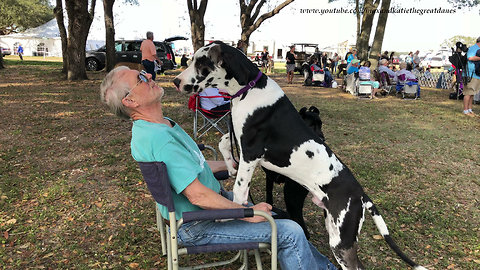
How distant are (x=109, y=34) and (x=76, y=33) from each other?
3355 millimetres

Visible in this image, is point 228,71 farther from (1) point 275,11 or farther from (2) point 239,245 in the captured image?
(1) point 275,11

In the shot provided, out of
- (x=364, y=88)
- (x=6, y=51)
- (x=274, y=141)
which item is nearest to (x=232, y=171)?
(x=274, y=141)

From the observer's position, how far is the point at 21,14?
51.9m

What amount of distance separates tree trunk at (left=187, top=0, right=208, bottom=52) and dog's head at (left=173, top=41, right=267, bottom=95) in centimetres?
1431

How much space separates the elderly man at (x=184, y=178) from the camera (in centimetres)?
184

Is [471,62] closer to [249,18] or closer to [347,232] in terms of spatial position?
[347,232]

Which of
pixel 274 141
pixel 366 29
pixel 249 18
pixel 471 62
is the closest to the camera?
pixel 274 141

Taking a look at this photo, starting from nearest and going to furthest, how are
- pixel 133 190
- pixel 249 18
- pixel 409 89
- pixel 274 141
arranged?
pixel 274 141 < pixel 133 190 < pixel 409 89 < pixel 249 18

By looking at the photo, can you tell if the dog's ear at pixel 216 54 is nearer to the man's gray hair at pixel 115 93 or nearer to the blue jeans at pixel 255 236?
the man's gray hair at pixel 115 93

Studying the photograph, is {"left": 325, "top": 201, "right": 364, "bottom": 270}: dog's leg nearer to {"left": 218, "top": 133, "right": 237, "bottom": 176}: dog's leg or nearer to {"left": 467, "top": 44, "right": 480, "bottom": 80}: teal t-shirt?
{"left": 218, "top": 133, "right": 237, "bottom": 176}: dog's leg

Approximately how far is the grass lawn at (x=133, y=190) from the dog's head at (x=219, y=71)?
1.63 meters

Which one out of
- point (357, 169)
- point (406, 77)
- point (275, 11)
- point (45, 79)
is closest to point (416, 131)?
point (357, 169)

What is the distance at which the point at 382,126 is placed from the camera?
7996 millimetres

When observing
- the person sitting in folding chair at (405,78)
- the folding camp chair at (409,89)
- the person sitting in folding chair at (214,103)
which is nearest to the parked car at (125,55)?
the person sitting in folding chair at (405,78)
